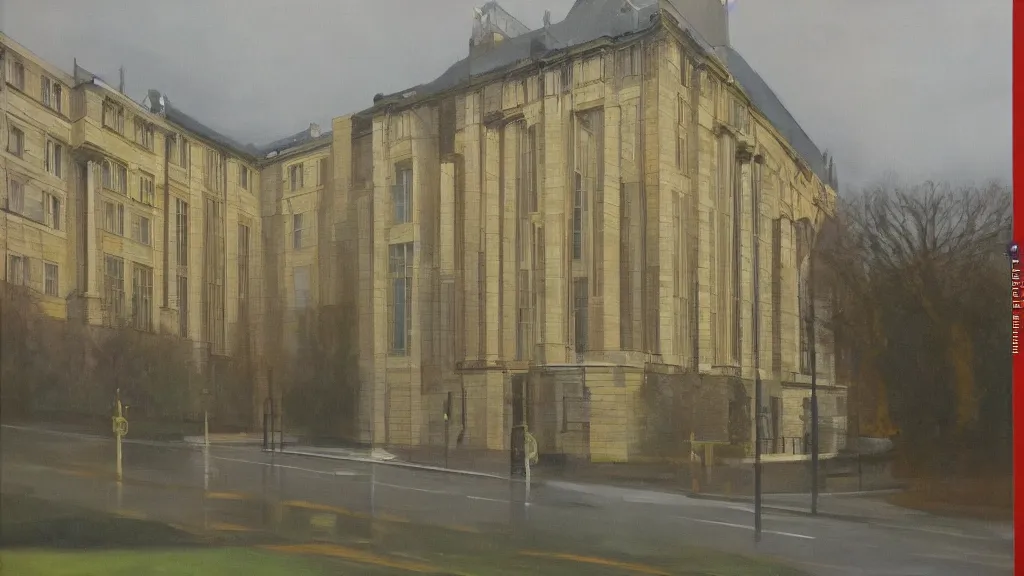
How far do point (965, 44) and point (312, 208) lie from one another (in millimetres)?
2951

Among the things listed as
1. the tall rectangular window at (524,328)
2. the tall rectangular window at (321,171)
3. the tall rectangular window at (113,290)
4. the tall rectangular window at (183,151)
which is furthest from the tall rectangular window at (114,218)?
the tall rectangular window at (524,328)

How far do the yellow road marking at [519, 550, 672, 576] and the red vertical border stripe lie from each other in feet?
5.04

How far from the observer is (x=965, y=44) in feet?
11.4

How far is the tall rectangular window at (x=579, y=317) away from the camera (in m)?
3.49

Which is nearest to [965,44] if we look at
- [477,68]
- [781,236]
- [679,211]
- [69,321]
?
[781,236]

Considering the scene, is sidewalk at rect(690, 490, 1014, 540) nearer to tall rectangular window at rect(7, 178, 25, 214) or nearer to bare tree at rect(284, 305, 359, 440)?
bare tree at rect(284, 305, 359, 440)

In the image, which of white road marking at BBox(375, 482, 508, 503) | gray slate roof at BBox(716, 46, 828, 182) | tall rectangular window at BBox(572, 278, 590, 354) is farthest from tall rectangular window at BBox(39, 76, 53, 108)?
gray slate roof at BBox(716, 46, 828, 182)

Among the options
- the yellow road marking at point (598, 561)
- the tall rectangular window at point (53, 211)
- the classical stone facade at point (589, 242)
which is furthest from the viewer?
the tall rectangular window at point (53, 211)

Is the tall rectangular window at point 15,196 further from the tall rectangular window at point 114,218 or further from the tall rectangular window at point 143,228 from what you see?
the tall rectangular window at point 143,228

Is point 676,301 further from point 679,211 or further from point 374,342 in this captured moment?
point 374,342

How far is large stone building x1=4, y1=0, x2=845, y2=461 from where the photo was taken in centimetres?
347

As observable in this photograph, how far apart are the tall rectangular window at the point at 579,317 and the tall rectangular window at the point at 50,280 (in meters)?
2.29

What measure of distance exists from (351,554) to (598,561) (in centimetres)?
105

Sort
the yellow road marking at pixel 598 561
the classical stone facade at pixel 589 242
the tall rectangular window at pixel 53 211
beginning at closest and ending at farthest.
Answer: the yellow road marking at pixel 598 561, the classical stone facade at pixel 589 242, the tall rectangular window at pixel 53 211
